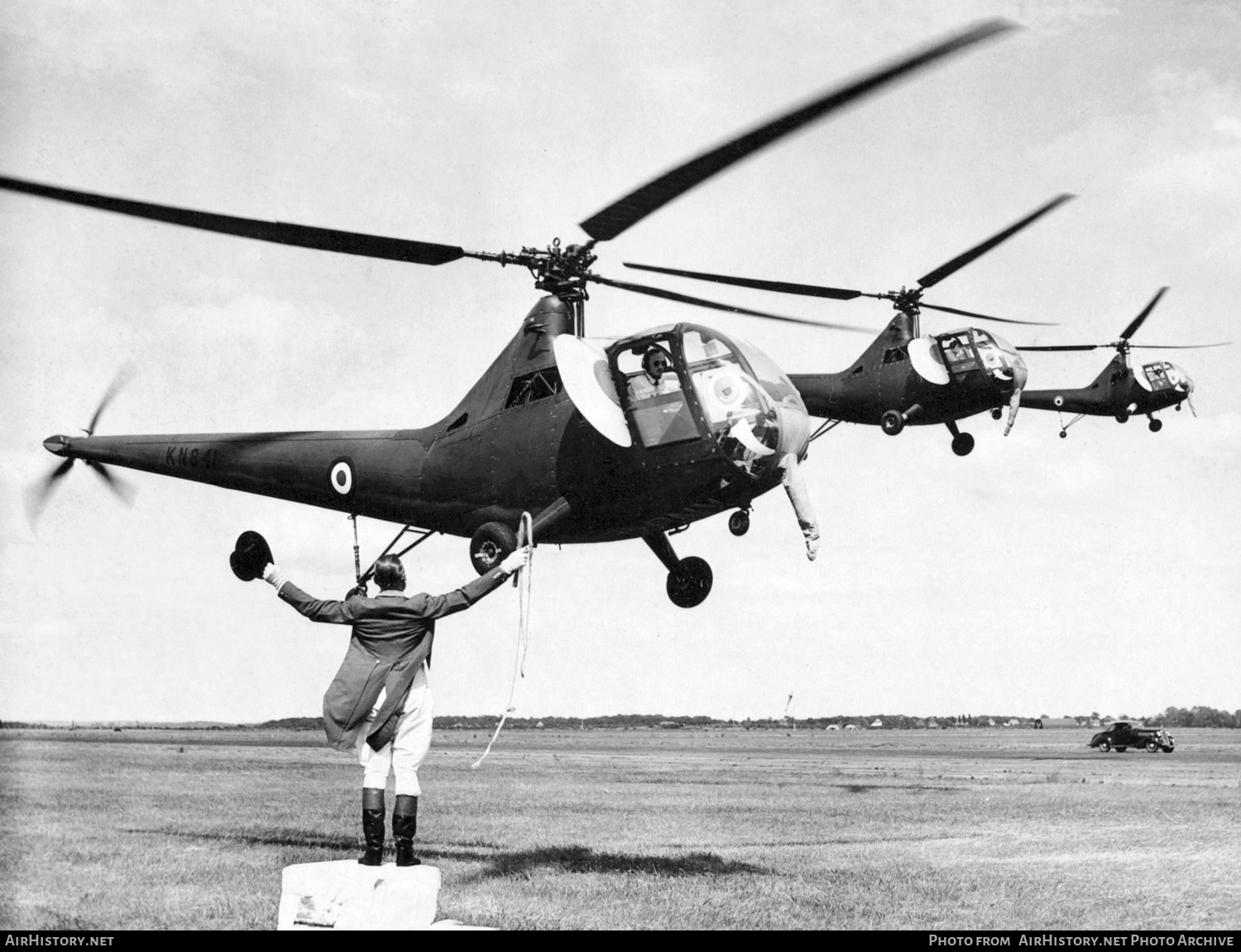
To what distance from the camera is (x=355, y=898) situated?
6812 mm

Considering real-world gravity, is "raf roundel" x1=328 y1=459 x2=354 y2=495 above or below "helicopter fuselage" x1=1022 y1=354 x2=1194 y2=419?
below

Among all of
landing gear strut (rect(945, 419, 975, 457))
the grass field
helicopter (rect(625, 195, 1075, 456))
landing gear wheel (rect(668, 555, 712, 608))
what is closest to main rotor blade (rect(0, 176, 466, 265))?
landing gear wheel (rect(668, 555, 712, 608))

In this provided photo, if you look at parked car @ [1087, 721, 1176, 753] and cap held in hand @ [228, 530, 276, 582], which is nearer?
cap held in hand @ [228, 530, 276, 582]

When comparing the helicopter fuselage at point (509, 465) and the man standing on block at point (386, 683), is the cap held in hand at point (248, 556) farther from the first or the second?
the man standing on block at point (386, 683)

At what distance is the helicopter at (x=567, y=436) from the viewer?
1073 centimetres

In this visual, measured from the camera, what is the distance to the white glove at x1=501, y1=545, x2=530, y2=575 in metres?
8.26

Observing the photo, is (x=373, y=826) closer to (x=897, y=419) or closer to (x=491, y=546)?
(x=491, y=546)

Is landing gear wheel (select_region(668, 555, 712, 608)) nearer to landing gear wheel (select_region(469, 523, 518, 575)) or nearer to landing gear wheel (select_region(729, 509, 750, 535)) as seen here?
landing gear wheel (select_region(729, 509, 750, 535))

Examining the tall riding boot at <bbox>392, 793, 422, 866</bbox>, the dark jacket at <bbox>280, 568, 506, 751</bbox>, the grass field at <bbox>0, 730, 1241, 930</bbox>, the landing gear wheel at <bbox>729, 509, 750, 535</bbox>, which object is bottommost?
the grass field at <bbox>0, 730, 1241, 930</bbox>

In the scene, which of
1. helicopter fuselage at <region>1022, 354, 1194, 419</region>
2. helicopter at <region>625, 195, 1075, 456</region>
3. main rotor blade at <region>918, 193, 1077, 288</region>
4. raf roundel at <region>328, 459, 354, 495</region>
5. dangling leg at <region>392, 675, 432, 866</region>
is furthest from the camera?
helicopter fuselage at <region>1022, 354, 1194, 419</region>

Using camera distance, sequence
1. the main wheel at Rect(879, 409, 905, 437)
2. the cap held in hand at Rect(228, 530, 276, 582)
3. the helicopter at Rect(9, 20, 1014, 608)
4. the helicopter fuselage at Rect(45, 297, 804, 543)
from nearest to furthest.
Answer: the helicopter at Rect(9, 20, 1014, 608) → the helicopter fuselage at Rect(45, 297, 804, 543) → the cap held in hand at Rect(228, 530, 276, 582) → the main wheel at Rect(879, 409, 905, 437)

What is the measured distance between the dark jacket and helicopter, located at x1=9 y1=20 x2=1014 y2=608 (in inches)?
140

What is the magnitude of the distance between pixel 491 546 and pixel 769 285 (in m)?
4.28
